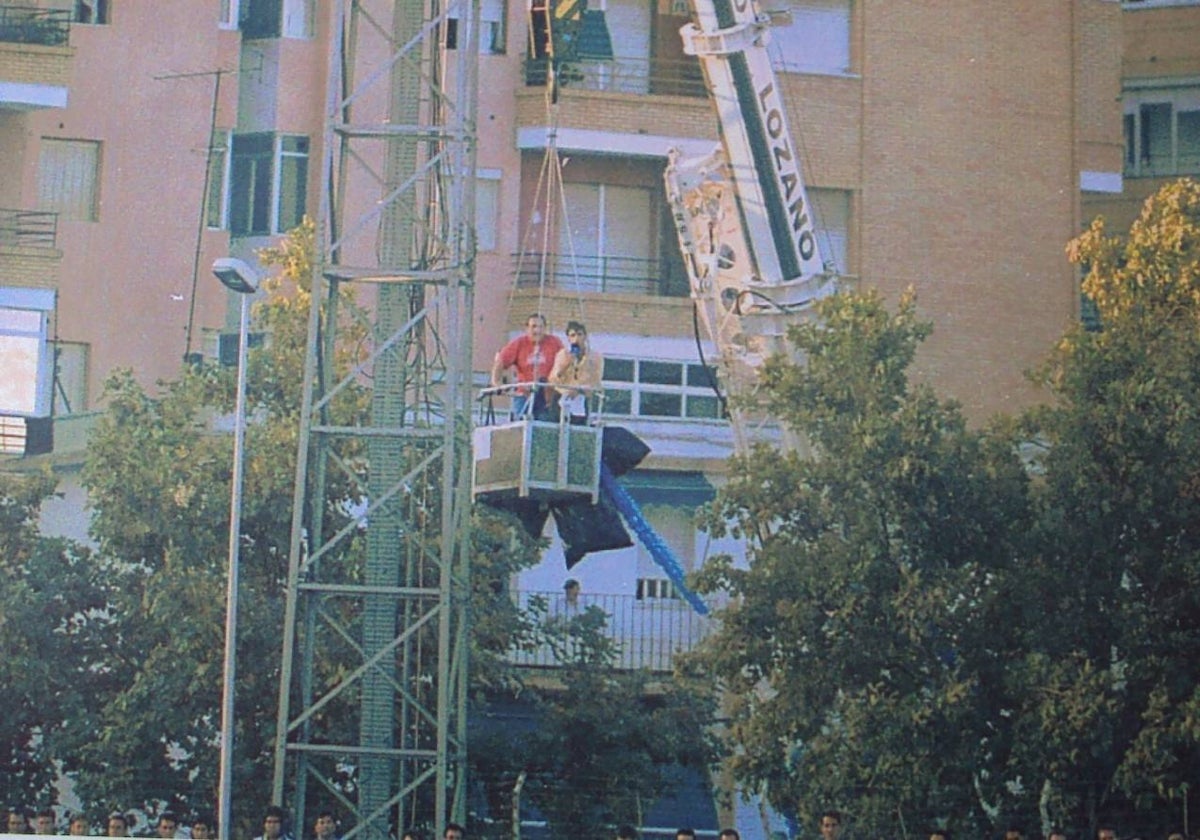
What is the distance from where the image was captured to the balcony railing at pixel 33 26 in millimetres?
21750

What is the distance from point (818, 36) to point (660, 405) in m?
3.68

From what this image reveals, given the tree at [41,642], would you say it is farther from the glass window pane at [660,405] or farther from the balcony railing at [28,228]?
the glass window pane at [660,405]

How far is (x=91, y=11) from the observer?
2206 centimetres

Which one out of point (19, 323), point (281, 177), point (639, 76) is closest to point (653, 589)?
point (639, 76)

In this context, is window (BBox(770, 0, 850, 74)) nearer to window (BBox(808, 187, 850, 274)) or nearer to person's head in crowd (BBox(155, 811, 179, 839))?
window (BBox(808, 187, 850, 274))

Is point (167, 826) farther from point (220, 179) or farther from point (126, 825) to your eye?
point (220, 179)

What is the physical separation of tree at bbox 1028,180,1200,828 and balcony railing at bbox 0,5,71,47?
9250 millimetres

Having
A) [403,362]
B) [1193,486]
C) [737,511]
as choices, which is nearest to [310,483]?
[403,362]

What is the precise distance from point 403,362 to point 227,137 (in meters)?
6.34

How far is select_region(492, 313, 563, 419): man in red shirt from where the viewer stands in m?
16.7

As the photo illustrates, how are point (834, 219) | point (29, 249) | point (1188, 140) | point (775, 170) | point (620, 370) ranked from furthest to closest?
point (1188, 140) < point (834, 219) < point (620, 370) < point (29, 249) < point (775, 170)

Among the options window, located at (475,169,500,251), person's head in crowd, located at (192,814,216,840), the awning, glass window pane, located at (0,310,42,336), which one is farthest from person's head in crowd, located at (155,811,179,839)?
window, located at (475,169,500,251)

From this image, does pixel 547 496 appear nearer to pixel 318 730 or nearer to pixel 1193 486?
pixel 318 730

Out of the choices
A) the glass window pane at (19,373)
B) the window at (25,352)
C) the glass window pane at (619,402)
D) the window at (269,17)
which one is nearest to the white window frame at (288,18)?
the window at (269,17)
